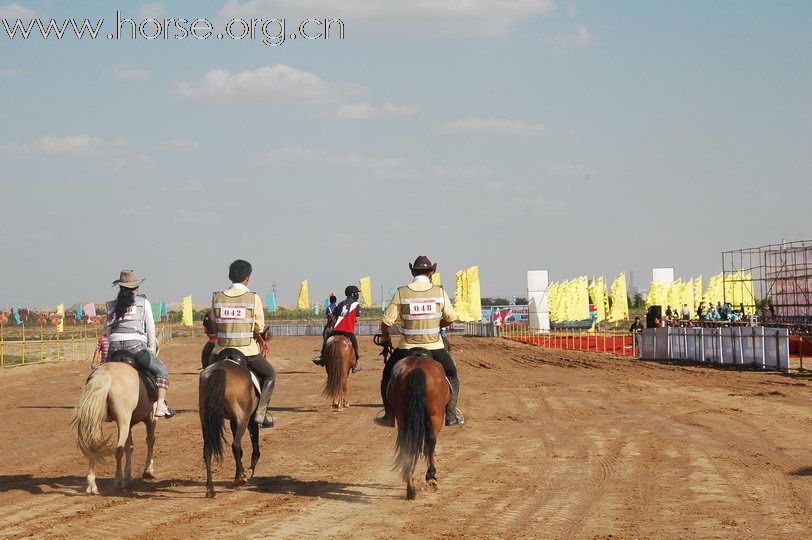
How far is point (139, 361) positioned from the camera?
10.6 m

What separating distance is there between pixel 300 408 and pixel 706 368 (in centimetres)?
1502

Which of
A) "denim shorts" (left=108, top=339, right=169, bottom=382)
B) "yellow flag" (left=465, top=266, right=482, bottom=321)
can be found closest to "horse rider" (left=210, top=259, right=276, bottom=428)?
"denim shorts" (left=108, top=339, right=169, bottom=382)

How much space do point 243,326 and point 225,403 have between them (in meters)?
0.89

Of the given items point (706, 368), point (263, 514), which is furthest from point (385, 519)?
point (706, 368)

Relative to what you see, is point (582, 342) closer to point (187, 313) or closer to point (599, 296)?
point (599, 296)

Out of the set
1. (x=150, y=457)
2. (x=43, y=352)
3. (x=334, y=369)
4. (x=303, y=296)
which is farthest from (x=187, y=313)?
(x=150, y=457)

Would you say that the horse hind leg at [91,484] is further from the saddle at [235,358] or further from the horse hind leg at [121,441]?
the saddle at [235,358]

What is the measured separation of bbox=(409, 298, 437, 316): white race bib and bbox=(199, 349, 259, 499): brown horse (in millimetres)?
1745

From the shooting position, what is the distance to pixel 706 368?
29.6m

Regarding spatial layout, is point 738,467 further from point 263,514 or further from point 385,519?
point 263,514


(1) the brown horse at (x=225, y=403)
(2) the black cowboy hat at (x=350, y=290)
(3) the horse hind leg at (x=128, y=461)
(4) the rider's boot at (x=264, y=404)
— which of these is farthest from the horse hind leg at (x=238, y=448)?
(2) the black cowboy hat at (x=350, y=290)

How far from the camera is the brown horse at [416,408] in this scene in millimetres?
9211

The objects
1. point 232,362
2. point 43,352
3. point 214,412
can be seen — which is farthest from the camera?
point 43,352

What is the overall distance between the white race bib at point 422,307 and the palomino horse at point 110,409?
2.92 m
